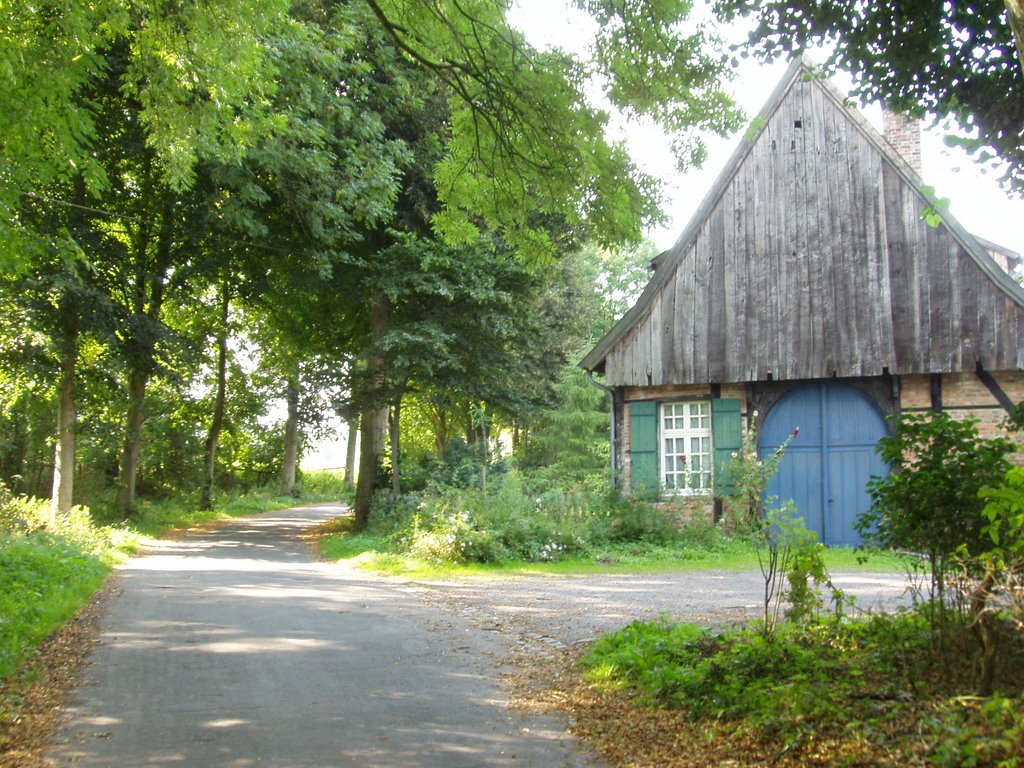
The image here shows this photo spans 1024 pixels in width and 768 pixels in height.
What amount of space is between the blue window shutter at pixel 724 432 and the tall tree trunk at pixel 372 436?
8.05 metres

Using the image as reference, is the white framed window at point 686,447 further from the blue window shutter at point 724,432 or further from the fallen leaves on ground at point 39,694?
the fallen leaves on ground at point 39,694

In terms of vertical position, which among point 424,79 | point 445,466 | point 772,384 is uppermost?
point 424,79

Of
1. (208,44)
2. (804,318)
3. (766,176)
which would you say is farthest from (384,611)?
(766,176)

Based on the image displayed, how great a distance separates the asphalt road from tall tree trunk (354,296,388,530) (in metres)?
10.7

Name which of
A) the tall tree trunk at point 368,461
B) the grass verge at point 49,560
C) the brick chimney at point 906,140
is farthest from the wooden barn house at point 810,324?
the grass verge at point 49,560

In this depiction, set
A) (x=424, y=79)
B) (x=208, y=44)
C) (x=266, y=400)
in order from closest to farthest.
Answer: (x=208, y=44) < (x=424, y=79) < (x=266, y=400)

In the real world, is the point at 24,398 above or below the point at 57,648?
above

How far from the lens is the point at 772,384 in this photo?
19.8 m

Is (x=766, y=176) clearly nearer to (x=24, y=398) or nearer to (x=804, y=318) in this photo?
(x=804, y=318)

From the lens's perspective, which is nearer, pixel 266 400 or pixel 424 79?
pixel 424 79

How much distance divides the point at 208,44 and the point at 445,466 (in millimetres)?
15049

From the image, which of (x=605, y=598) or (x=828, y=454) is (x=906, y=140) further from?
(x=605, y=598)

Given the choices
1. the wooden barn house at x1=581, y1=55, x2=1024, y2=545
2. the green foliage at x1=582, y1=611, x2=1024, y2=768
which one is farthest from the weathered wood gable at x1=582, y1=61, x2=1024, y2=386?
the green foliage at x1=582, y1=611, x2=1024, y2=768

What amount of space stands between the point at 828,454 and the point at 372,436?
11933mm
